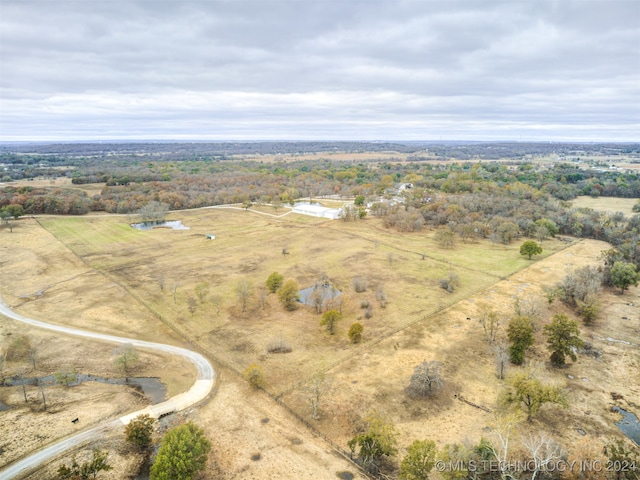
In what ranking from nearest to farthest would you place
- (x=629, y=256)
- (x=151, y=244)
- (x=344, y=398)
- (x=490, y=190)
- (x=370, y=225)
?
(x=344, y=398) → (x=629, y=256) → (x=151, y=244) → (x=370, y=225) → (x=490, y=190)

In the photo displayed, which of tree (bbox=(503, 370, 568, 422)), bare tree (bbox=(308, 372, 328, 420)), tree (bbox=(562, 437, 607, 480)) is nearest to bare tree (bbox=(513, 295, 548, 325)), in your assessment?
tree (bbox=(503, 370, 568, 422))

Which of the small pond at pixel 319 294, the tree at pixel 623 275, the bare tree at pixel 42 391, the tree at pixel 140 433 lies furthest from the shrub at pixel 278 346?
the tree at pixel 623 275

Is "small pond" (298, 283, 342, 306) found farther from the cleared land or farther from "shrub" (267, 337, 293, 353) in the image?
the cleared land

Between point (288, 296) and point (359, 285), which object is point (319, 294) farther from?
point (359, 285)

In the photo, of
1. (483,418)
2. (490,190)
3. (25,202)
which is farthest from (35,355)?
(490,190)

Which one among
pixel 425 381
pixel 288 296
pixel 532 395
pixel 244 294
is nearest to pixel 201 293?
pixel 244 294

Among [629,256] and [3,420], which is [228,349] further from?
[629,256]
